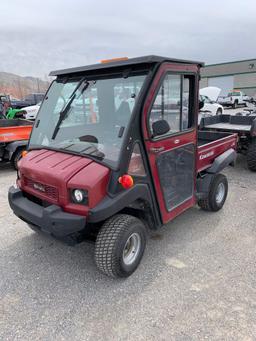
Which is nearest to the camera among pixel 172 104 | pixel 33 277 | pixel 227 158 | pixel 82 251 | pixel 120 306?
pixel 120 306

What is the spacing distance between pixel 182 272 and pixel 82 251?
3.90 ft

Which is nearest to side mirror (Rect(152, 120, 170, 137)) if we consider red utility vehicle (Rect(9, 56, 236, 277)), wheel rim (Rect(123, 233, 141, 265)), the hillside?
red utility vehicle (Rect(9, 56, 236, 277))

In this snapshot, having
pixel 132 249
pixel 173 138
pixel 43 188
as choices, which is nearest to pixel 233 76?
pixel 173 138

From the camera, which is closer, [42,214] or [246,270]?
[42,214]

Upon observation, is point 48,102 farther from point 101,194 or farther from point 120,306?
point 120,306

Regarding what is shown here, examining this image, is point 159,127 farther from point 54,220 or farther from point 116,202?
point 54,220

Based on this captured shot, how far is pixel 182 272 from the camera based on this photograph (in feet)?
9.76

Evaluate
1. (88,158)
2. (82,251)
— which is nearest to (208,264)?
(82,251)

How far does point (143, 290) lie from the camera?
273 cm

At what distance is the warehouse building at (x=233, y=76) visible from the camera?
40.5 metres

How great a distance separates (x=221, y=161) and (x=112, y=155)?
7.28ft

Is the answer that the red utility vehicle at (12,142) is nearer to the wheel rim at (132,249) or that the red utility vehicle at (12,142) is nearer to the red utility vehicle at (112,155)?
the red utility vehicle at (112,155)

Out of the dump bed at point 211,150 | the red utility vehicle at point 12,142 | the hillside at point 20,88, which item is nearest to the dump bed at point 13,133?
the red utility vehicle at point 12,142

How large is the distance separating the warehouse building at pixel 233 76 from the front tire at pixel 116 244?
41.5 meters
